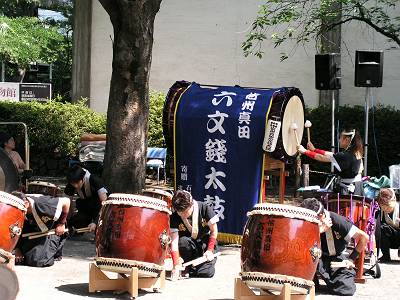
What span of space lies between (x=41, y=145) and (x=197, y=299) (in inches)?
492

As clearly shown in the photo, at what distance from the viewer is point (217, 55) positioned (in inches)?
784

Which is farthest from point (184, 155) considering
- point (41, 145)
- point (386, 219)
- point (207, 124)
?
point (41, 145)

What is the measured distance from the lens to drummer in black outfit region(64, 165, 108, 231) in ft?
32.0

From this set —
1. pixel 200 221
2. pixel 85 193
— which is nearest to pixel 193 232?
pixel 200 221

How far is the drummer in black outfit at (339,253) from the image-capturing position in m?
7.50

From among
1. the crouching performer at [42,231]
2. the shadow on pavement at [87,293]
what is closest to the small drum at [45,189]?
the crouching performer at [42,231]

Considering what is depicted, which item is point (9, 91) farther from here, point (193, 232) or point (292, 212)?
point (292, 212)

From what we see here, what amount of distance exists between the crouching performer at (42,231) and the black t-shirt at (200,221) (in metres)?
1.14

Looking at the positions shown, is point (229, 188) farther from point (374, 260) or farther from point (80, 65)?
point (80, 65)

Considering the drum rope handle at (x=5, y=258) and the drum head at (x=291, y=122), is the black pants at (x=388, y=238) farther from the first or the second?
the drum rope handle at (x=5, y=258)

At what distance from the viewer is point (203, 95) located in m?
10.5

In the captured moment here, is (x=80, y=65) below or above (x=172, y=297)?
above

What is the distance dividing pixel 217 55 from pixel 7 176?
1038cm

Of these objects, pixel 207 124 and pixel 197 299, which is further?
pixel 207 124
